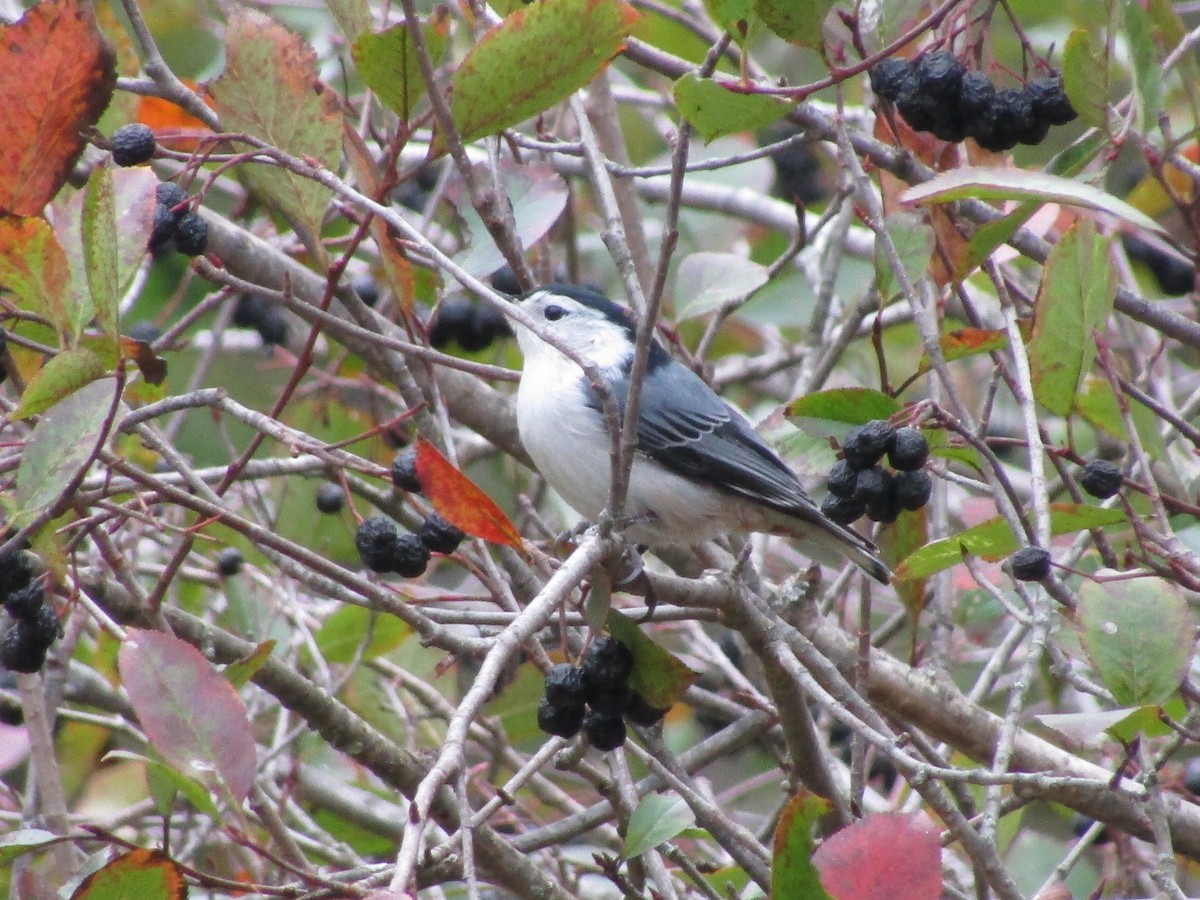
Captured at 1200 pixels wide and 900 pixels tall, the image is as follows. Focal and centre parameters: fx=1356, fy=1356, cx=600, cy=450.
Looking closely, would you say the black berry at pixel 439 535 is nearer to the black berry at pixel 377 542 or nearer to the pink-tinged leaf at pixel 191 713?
the black berry at pixel 377 542

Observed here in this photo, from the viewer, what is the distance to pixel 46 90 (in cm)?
199

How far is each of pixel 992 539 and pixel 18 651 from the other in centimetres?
167

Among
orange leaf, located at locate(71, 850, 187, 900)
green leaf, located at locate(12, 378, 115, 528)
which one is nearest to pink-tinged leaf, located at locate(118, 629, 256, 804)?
orange leaf, located at locate(71, 850, 187, 900)

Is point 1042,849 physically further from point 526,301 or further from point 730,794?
point 526,301

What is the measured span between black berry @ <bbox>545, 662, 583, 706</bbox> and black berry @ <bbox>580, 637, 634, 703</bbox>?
2 centimetres

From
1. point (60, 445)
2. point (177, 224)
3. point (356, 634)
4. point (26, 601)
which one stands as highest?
point (177, 224)

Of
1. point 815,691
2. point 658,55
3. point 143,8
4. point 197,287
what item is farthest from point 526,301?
point 197,287

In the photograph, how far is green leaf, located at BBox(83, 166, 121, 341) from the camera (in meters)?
1.75

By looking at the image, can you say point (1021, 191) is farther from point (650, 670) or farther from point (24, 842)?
point (24, 842)

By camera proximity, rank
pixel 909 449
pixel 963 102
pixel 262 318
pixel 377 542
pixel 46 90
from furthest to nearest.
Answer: pixel 262 318, pixel 377 542, pixel 963 102, pixel 909 449, pixel 46 90

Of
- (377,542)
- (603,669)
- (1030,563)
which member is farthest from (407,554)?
(1030,563)

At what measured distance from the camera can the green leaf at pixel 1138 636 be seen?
6.79 ft

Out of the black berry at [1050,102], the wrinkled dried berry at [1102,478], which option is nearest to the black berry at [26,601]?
the wrinkled dried berry at [1102,478]

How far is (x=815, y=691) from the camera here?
2.08 m
